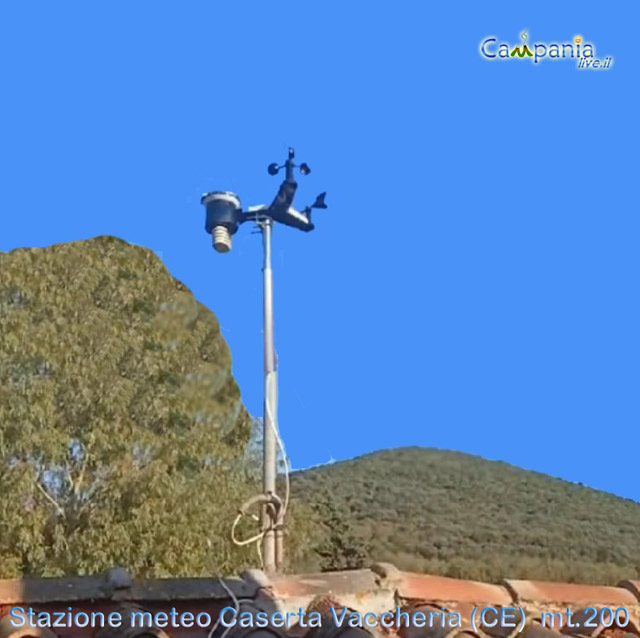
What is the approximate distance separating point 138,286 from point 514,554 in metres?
12.7

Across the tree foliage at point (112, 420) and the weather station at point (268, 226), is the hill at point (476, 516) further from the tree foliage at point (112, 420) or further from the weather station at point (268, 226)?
the weather station at point (268, 226)

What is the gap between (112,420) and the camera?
456 inches

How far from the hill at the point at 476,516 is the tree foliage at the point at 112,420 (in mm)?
5315

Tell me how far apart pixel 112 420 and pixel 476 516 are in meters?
16.6

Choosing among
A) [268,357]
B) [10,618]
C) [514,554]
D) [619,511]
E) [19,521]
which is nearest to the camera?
[10,618]

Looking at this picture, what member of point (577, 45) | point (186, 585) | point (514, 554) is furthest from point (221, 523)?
point (514, 554)

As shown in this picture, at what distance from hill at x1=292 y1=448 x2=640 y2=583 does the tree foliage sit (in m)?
5.31

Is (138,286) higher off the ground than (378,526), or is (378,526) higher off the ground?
(138,286)

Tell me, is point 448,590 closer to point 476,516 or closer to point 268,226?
point 268,226

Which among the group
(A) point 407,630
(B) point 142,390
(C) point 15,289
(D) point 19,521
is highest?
(C) point 15,289

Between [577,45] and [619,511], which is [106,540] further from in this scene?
[619,511]

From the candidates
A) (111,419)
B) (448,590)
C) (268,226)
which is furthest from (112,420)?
(448,590)

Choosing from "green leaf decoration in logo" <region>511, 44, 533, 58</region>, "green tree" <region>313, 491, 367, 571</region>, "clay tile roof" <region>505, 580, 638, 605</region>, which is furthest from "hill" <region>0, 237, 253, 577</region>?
"clay tile roof" <region>505, 580, 638, 605</region>

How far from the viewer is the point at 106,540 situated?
429 inches
